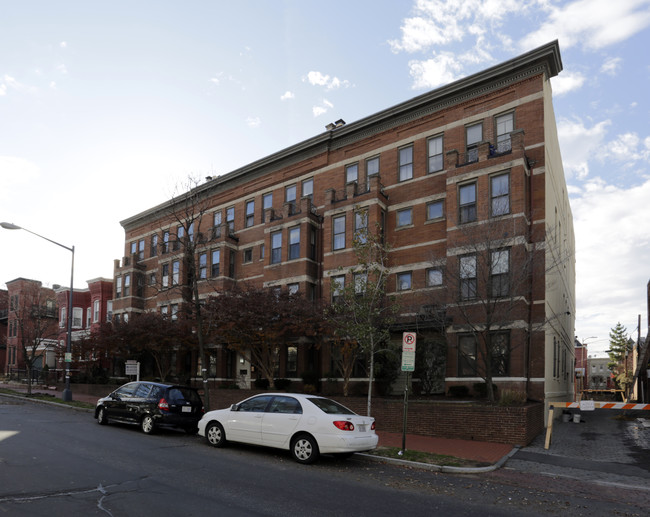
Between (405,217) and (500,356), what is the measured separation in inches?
332

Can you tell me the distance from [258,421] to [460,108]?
1831cm

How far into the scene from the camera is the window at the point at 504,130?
22992 millimetres

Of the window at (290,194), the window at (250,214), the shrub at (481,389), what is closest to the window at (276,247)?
the window at (290,194)

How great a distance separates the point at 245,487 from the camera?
28.4 ft

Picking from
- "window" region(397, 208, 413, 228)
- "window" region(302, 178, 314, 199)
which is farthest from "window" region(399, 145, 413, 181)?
"window" region(302, 178, 314, 199)

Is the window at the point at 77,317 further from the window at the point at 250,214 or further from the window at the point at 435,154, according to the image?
the window at the point at 435,154

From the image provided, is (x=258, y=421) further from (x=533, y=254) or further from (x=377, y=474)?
(x=533, y=254)

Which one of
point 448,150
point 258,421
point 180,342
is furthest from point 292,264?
point 258,421

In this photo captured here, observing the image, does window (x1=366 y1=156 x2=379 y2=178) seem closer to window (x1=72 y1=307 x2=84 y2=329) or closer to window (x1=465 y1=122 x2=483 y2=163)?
window (x1=465 y1=122 x2=483 y2=163)

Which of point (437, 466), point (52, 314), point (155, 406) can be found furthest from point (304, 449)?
point (52, 314)

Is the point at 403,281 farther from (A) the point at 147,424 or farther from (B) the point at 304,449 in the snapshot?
(B) the point at 304,449

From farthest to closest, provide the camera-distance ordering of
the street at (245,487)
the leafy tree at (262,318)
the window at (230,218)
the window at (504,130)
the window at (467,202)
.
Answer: the window at (230,218)
the window at (504,130)
the window at (467,202)
the leafy tree at (262,318)
the street at (245,487)

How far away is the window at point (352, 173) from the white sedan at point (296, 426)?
18.0 meters

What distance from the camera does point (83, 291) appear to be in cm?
5106
